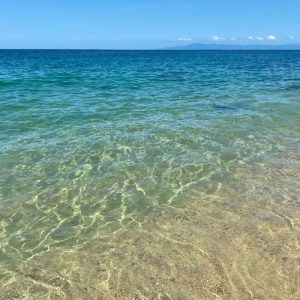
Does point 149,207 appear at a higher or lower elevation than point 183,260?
lower

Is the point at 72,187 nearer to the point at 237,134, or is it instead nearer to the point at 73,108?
the point at 237,134

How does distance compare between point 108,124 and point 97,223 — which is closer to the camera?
point 97,223

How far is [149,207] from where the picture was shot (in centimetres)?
891

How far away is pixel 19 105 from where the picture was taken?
2125 centimetres

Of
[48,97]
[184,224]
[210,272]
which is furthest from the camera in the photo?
[48,97]

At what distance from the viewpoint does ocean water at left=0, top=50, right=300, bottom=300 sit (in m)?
6.32

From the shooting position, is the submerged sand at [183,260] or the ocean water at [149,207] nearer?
the submerged sand at [183,260]

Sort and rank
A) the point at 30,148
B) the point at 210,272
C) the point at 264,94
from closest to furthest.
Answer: the point at 210,272
the point at 30,148
the point at 264,94

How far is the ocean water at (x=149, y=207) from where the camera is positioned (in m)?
6.32

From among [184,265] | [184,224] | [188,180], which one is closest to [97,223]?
[184,224]

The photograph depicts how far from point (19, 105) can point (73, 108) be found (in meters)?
3.25

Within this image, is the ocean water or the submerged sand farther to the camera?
the ocean water

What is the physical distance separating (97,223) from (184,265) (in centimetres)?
238

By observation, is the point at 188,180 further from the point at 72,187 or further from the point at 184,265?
the point at 184,265
